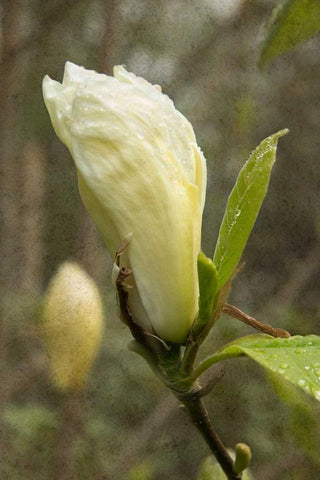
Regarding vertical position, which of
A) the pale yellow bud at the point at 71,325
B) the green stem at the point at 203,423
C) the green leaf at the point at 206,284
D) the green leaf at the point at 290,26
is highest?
the green leaf at the point at 206,284

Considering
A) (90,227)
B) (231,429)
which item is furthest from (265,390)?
(90,227)

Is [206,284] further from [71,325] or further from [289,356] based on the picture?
[71,325]

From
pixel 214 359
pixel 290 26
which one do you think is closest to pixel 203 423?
pixel 214 359

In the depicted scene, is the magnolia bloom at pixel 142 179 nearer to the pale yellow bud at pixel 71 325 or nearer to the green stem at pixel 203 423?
the green stem at pixel 203 423

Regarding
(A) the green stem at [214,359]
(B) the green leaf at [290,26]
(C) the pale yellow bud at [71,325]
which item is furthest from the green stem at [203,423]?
(B) the green leaf at [290,26]

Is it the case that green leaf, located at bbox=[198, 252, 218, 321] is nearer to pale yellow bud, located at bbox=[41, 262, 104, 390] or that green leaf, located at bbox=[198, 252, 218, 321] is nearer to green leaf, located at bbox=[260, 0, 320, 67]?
pale yellow bud, located at bbox=[41, 262, 104, 390]

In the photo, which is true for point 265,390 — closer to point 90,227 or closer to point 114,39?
point 90,227
